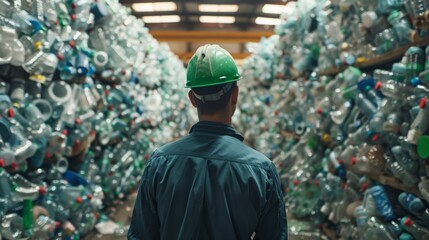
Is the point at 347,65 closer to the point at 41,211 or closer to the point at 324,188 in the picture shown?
the point at 324,188

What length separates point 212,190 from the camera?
139 cm

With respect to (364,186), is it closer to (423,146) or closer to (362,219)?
(362,219)

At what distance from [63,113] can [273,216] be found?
2.49 metres

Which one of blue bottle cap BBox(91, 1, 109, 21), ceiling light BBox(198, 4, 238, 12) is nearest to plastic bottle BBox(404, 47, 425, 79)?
blue bottle cap BBox(91, 1, 109, 21)

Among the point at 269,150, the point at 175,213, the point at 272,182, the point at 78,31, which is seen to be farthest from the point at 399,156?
the point at 269,150

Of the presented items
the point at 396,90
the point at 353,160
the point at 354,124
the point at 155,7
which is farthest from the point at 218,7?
the point at 396,90

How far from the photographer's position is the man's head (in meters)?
1.44

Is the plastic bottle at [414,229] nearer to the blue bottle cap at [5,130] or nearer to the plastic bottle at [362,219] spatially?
the plastic bottle at [362,219]

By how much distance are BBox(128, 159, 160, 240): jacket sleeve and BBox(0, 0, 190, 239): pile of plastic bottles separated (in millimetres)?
1395

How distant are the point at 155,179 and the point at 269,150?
5.82 metres

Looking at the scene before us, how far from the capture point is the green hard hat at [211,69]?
1.44 metres

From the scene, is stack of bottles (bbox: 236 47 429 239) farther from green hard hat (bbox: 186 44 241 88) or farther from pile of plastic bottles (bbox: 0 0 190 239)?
pile of plastic bottles (bbox: 0 0 190 239)

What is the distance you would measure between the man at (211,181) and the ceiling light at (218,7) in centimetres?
1102

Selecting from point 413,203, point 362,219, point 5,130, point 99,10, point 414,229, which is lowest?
point 362,219
